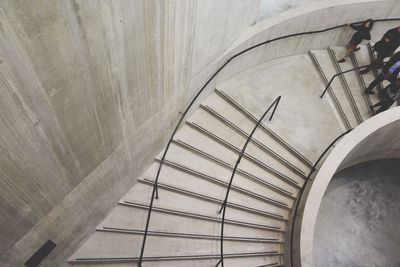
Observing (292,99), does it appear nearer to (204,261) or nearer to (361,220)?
(361,220)

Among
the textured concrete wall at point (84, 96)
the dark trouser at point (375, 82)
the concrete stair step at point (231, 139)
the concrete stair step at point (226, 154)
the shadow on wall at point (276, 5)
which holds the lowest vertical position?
the textured concrete wall at point (84, 96)

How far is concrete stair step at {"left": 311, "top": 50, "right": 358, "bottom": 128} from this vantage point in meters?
7.79

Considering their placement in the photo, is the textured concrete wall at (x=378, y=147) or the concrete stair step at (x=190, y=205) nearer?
the concrete stair step at (x=190, y=205)

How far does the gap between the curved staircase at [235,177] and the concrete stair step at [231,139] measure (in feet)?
0.07

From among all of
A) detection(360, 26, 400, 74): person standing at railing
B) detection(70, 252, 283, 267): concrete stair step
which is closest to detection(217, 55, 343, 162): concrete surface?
detection(360, 26, 400, 74): person standing at railing

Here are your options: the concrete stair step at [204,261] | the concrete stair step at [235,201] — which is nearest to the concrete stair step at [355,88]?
the concrete stair step at [235,201]

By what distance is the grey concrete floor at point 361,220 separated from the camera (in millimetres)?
7820

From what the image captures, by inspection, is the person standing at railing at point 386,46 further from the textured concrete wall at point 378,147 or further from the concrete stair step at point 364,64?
the textured concrete wall at point 378,147

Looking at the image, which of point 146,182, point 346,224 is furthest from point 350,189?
point 146,182

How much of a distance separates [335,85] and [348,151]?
236 cm

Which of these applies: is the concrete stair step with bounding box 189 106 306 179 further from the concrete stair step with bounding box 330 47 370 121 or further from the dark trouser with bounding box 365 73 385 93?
the dark trouser with bounding box 365 73 385 93

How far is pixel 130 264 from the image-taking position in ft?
19.9

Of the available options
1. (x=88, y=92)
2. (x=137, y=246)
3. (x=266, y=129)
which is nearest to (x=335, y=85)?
(x=266, y=129)

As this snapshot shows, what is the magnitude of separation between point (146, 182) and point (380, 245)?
19.1 ft
